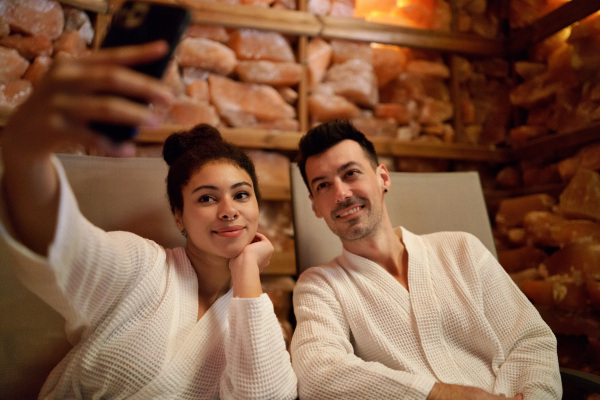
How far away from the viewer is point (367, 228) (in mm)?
1139

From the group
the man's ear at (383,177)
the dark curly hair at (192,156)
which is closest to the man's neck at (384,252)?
the man's ear at (383,177)

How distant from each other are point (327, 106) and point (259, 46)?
447 millimetres

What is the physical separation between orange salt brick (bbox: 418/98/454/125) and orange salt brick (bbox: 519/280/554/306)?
963mm

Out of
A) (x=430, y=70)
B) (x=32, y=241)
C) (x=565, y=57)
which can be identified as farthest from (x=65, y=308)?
(x=565, y=57)

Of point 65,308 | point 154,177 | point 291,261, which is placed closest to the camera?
point 65,308

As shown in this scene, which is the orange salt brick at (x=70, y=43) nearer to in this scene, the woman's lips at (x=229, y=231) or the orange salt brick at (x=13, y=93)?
the orange salt brick at (x=13, y=93)

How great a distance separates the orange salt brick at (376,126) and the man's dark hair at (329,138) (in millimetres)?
701

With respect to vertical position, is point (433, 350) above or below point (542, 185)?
below

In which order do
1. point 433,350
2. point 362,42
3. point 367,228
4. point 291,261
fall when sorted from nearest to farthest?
point 433,350
point 367,228
point 291,261
point 362,42

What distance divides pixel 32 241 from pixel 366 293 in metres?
0.82

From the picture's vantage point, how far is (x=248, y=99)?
180 cm

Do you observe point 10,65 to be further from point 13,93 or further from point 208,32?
point 208,32

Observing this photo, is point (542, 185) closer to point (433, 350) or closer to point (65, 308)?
point (433, 350)

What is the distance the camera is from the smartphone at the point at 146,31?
0.45 m
